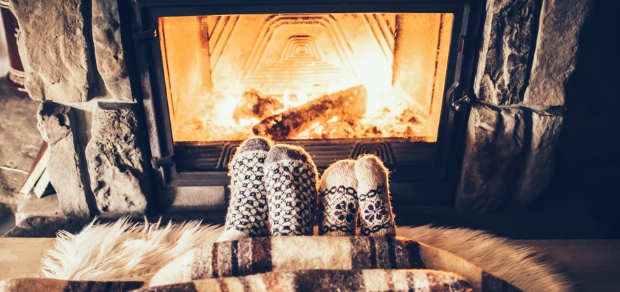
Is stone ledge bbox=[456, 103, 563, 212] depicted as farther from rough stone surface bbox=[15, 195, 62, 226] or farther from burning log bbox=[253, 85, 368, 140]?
rough stone surface bbox=[15, 195, 62, 226]

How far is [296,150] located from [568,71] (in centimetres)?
73

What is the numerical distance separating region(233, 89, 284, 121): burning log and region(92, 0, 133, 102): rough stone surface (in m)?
0.33

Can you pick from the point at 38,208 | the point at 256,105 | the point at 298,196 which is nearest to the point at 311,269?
the point at 298,196

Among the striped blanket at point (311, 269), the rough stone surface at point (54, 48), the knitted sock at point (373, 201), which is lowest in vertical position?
the striped blanket at point (311, 269)

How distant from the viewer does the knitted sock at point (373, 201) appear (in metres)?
1.03

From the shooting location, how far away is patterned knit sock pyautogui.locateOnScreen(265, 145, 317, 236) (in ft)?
3.44

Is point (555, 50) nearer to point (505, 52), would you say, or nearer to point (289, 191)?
point (505, 52)

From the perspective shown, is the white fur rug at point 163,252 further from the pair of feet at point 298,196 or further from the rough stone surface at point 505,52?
the rough stone surface at point 505,52

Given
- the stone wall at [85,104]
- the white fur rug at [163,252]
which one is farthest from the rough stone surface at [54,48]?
the white fur rug at [163,252]

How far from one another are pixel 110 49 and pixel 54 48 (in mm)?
140

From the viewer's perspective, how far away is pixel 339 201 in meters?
1.08

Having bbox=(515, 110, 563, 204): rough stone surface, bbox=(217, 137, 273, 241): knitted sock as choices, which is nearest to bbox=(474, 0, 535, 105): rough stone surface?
bbox=(515, 110, 563, 204): rough stone surface

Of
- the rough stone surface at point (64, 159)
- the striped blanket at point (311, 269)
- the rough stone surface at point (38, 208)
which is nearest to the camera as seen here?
the striped blanket at point (311, 269)

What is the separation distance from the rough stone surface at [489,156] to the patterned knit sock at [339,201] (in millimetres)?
379
